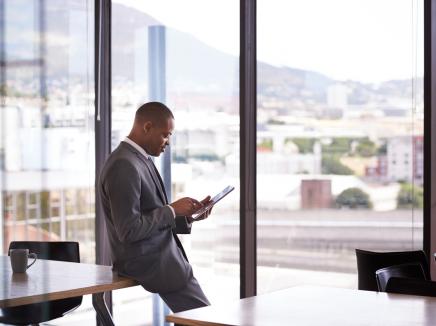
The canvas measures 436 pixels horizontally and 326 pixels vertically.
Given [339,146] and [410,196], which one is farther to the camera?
[339,146]

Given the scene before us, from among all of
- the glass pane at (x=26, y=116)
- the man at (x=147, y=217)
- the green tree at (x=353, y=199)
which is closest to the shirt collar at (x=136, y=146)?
the man at (x=147, y=217)

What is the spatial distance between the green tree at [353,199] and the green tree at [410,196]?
0.22 meters

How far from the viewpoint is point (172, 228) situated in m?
3.83

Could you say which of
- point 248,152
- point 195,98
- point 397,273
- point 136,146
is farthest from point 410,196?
point 136,146

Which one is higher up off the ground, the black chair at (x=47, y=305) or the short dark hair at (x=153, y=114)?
the short dark hair at (x=153, y=114)

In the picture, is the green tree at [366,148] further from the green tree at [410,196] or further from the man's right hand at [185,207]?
the man's right hand at [185,207]

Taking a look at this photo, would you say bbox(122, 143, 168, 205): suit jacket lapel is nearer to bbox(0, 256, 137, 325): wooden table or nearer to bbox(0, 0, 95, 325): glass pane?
bbox(0, 256, 137, 325): wooden table

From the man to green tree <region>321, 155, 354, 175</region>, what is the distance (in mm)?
1466

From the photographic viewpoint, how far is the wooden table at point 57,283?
305cm

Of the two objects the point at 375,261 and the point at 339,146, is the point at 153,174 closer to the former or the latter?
the point at 375,261

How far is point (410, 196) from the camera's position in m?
4.90

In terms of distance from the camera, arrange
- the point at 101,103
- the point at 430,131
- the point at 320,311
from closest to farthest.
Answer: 1. the point at 320,311
2. the point at 430,131
3. the point at 101,103

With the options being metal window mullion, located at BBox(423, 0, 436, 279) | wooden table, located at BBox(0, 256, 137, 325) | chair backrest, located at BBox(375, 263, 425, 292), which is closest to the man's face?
wooden table, located at BBox(0, 256, 137, 325)

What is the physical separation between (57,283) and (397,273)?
1519 millimetres
